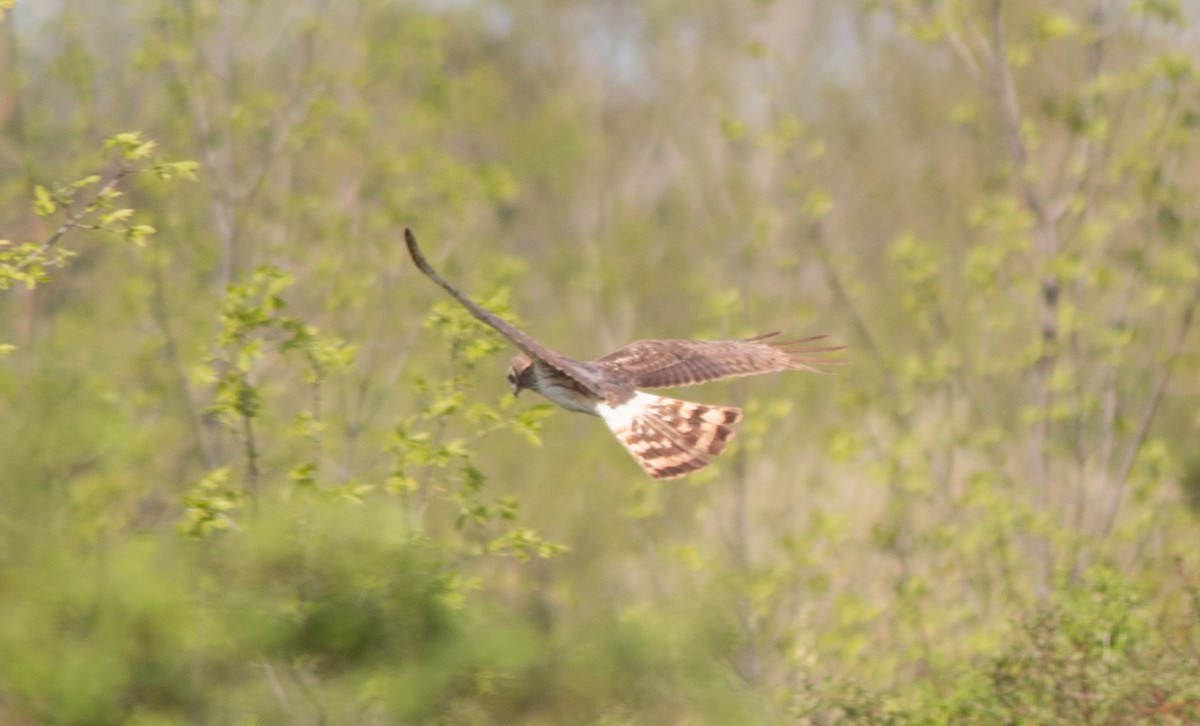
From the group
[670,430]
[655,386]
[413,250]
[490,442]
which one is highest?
[413,250]

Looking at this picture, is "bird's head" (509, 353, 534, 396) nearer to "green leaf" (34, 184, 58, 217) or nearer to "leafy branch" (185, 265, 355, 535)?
"leafy branch" (185, 265, 355, 535)

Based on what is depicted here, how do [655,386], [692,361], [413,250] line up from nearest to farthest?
1. [413,250]
2. [655,386]
3. [692,361]

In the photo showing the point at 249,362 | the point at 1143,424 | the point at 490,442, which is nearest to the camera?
the point at 249,362

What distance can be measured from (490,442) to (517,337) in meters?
9.72

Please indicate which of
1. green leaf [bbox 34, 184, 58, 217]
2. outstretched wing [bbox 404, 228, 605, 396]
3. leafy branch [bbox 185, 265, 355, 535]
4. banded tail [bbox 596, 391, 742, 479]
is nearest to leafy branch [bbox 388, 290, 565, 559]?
outstretched wing [bbox 404, 228, 605, 396]

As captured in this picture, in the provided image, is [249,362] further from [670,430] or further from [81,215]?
[670,430]

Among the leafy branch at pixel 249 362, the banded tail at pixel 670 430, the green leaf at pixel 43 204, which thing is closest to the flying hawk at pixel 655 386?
the banded tail at pixel 670 430

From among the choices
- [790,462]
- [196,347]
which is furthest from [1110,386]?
[196,347]

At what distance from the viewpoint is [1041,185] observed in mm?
14844

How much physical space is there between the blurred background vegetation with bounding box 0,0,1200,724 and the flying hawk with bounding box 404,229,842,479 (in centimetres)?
43

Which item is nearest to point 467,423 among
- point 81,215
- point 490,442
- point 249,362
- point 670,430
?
point 249,362

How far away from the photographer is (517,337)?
26.5ft

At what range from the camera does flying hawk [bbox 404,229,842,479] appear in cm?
908

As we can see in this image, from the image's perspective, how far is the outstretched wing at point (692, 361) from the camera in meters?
9.93
